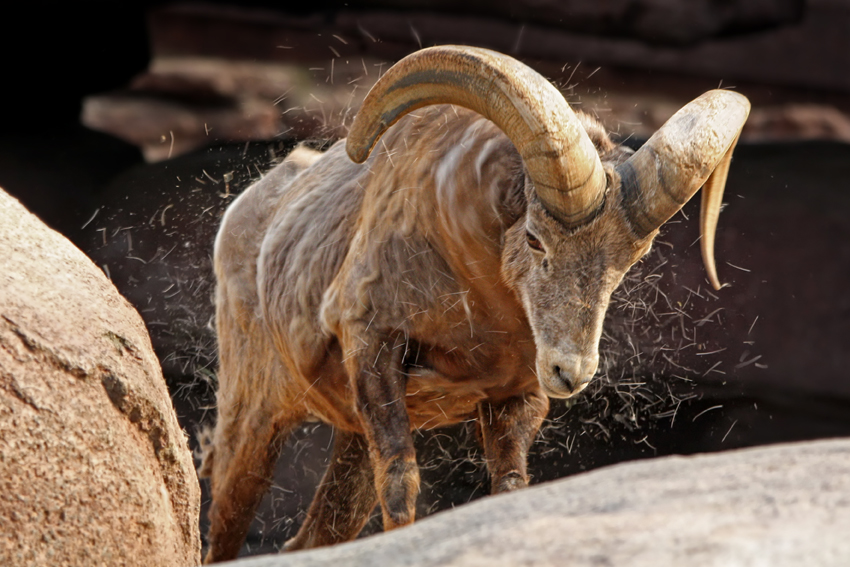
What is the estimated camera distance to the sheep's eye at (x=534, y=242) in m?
2.23

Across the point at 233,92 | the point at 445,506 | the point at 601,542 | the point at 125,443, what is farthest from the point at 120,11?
the point at 601,542

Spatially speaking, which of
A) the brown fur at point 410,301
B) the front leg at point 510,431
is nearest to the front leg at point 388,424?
the brown fur at point 410,301

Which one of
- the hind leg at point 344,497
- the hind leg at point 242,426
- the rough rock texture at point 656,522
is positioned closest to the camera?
the rough rock texture at point 656,522

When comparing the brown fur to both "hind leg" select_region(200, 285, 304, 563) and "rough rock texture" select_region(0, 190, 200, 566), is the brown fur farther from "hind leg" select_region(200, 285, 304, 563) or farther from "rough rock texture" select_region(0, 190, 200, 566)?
"rough rock texture" select_region(0, 190, 200, 566)

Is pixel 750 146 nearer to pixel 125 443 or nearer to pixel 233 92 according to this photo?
pixel 233 92

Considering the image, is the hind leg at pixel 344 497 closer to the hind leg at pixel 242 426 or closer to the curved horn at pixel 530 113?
the hind leg at pixel 242 426

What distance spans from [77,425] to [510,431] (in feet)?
4.50

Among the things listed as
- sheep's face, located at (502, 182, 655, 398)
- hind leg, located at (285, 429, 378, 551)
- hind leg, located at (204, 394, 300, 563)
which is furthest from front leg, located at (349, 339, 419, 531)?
hind leg, located at (285, 429, 378, 551)

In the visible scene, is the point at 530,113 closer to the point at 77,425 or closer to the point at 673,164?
the point at 673,164

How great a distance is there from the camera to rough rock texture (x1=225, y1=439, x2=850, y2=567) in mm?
1116

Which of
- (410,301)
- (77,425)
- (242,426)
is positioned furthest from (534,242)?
(242,426)

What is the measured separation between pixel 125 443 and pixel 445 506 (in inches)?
109

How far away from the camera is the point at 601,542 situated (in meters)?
1.16

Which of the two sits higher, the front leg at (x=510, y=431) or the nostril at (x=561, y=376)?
the nostril at (x=561, y=376)
